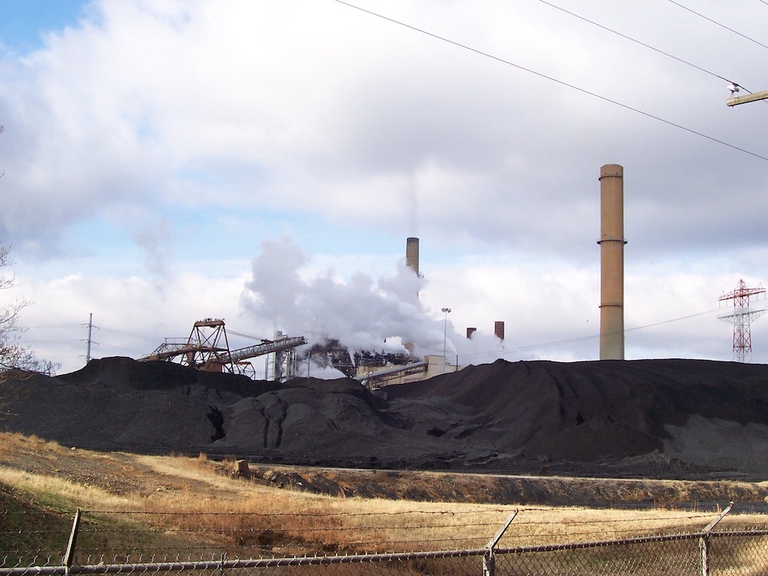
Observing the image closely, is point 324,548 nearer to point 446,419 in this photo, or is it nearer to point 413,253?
point 446,419

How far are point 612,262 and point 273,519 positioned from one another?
175 feet

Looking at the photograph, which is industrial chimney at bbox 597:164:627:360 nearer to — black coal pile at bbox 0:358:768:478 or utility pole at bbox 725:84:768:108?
black coal pile at bbox 0:358:768:478

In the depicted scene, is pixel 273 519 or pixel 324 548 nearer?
pixel 324 548

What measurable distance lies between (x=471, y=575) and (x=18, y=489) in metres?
6.87

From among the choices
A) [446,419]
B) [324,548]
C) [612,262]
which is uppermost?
[612,262]

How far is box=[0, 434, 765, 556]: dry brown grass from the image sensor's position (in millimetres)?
10625

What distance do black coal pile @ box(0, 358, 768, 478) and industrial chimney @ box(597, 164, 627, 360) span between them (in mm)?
3709

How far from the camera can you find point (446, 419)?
51875 mm

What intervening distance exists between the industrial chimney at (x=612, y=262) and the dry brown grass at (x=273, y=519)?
4527 centimetres

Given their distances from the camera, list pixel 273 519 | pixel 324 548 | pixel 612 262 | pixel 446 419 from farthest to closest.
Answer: pixel 612 262 < pixel 446 419 < pixel 273 519 < pixel 324 548

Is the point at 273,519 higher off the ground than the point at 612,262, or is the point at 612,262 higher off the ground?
the point at 612,262

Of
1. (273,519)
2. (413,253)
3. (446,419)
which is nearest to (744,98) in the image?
(273,519)

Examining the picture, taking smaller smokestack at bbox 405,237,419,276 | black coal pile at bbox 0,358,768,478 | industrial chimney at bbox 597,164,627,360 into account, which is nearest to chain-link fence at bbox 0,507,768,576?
black coal pile at bbox 0,358,768,478

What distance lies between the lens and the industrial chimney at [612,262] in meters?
61.9
